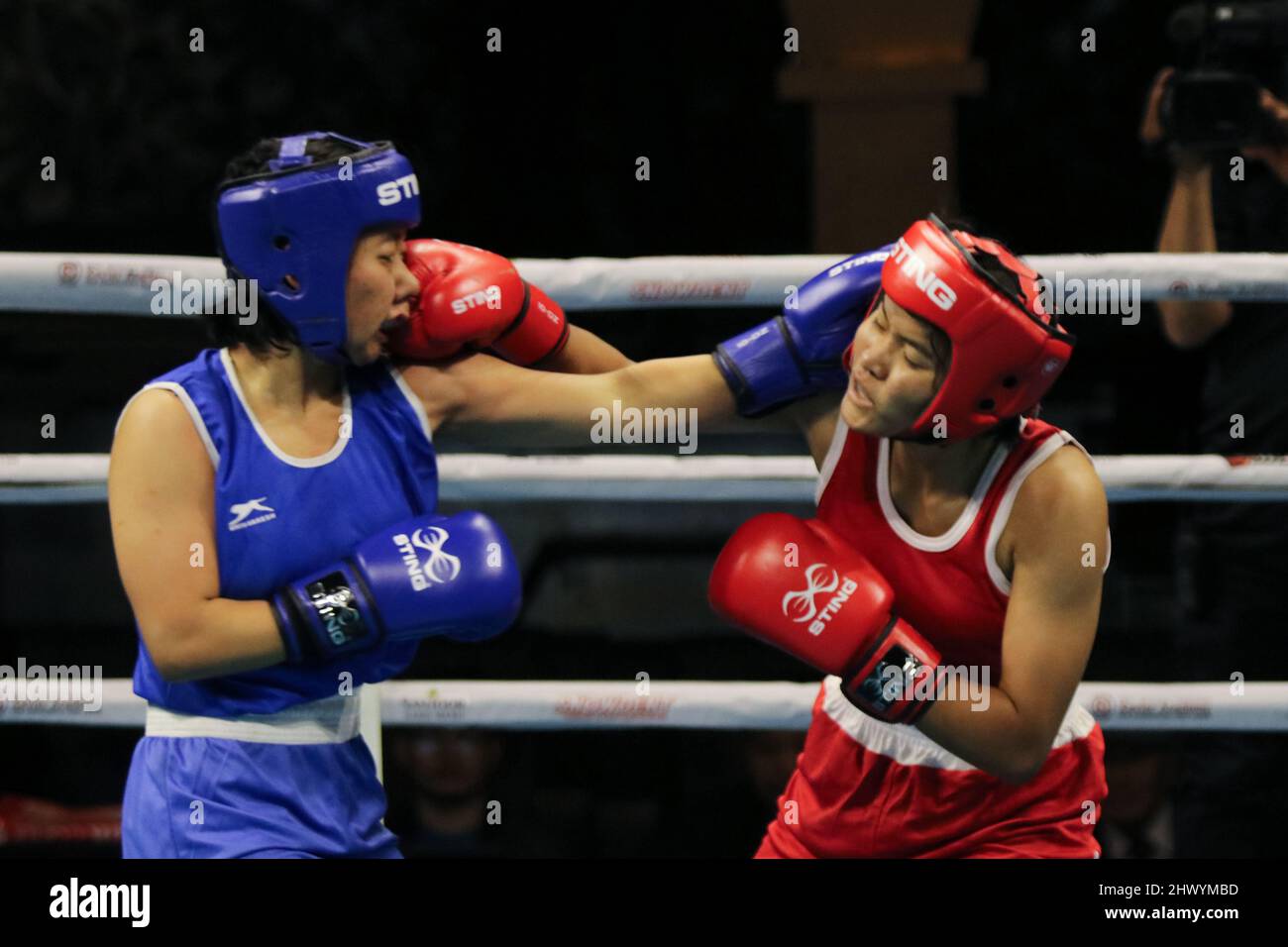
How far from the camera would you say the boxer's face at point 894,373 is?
5.95 feet

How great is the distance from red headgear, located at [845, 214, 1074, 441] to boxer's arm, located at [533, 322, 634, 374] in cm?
48

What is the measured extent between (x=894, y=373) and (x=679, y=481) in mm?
752

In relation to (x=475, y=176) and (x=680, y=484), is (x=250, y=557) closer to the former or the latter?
(x=680, y=484)

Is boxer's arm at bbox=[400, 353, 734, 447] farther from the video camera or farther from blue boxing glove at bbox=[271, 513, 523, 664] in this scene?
the video camera

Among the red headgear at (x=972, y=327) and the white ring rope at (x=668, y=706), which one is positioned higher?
the red headgear at (x=972, y=327)

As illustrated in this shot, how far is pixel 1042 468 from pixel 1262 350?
134 centimetres

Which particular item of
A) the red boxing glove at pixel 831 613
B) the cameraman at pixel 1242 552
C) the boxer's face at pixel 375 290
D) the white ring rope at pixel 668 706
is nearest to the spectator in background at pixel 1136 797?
the cameraman at pixel 1242 552

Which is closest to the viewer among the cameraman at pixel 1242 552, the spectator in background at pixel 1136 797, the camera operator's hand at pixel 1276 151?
the camera operator's hand at pixel 1276 151

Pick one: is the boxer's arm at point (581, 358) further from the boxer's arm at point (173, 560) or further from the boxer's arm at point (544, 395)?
the boxer's arm at point (173, 560)

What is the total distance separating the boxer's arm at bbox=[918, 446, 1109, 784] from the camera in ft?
6.03

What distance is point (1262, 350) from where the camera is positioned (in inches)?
118

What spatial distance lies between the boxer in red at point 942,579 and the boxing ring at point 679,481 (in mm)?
421

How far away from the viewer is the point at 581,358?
218 centimetres

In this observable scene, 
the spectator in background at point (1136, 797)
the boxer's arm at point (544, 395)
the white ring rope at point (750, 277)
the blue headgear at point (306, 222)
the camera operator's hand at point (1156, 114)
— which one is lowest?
the spectator in background at point (1136, 797)
